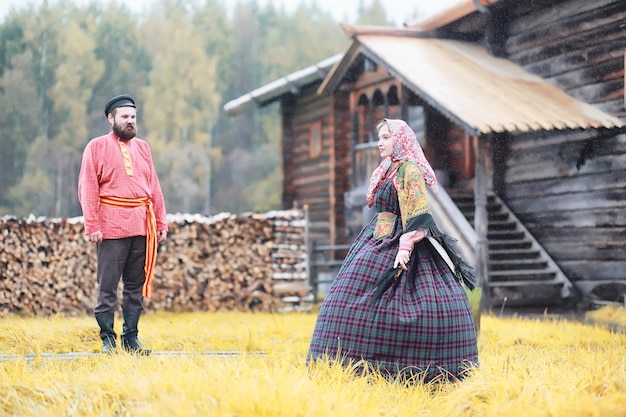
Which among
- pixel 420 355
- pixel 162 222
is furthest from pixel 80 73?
pixel 420 355

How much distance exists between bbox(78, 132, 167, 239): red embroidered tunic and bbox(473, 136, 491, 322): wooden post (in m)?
5.03

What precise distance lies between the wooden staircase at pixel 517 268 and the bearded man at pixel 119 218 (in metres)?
5.22

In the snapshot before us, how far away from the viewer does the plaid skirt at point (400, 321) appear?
476cm

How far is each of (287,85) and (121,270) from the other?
1056cm

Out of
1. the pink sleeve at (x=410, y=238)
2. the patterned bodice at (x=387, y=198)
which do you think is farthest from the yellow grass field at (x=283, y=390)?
the patterned bodice at (x=387, y=198)

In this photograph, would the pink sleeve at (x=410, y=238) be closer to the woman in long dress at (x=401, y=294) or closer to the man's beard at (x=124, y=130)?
the woman in long dress at (x=401, y=294)

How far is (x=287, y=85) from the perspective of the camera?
16.0 m

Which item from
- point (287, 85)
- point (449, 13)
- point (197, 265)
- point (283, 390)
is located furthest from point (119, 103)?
point (287, 85)

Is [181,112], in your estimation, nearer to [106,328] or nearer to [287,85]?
[287,85]

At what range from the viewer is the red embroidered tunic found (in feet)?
18.8

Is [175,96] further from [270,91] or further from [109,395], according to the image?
[109,395]

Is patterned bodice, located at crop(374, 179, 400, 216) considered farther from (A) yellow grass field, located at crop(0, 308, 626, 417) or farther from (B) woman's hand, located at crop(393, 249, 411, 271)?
(A) yellow grass field, located at crop(0, 308, 626, 417)

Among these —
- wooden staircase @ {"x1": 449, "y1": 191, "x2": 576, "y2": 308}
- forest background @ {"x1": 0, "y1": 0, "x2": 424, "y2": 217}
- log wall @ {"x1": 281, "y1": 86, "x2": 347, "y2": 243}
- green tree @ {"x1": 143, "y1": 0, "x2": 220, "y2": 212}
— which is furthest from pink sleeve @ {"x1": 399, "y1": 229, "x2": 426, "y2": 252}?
green tree @ {"x1": 143, "y1": 0, "x2": 220, "y2": 212}

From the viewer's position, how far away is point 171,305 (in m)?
10.7
